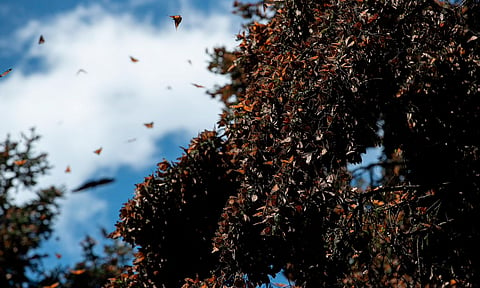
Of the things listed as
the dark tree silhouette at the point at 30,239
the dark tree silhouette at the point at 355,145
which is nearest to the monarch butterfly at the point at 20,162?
the dark tree silhouette at the point at 30,239

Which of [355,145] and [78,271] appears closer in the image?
[355,145]

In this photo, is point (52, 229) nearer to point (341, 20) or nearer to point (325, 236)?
point (325, 236)

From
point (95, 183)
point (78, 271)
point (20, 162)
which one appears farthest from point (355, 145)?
point (20, 162)

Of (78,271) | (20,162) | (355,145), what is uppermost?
(20,162)

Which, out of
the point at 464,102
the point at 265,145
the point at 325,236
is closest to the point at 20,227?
the point at 265,145

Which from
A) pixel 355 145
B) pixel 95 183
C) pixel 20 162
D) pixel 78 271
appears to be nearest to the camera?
pixel 355 145

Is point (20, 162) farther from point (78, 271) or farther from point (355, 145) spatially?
point (355, 145)

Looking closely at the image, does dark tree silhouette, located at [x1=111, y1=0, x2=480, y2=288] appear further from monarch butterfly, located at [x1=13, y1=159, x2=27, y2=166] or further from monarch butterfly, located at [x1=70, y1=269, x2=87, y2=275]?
monarch butterfly, located at [x1=13, y1=159, x2=27, y2=166]

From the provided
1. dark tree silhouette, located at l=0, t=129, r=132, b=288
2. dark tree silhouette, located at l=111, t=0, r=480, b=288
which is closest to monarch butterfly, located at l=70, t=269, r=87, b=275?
dark tree silhouette, located at l=0, t=129, r=132, b=288
